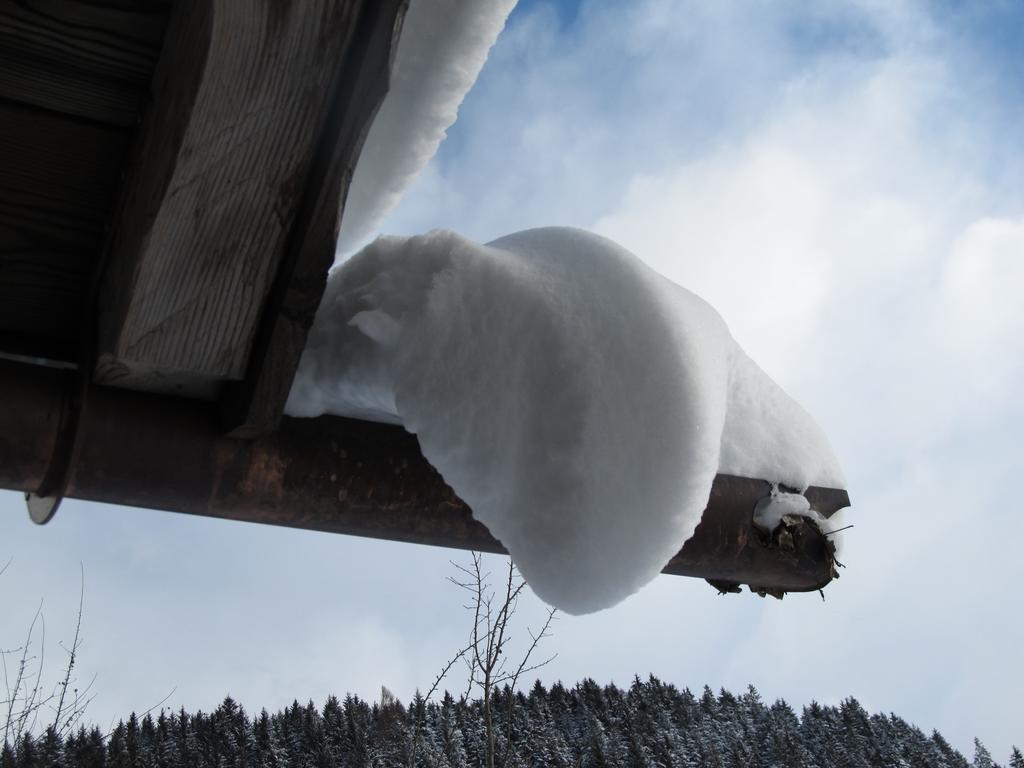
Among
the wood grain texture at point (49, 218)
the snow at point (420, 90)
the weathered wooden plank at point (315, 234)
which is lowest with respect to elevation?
the weathered wooden plank at point (315, 234)

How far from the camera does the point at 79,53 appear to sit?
96 cm

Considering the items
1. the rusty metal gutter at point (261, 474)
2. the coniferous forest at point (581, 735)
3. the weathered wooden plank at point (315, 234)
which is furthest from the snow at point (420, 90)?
the coniferous forest at point (581, 735)

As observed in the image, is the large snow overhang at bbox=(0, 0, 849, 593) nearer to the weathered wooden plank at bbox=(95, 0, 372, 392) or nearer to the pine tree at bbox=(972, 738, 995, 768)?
the weathered wooden plank at bbox=(95, 0, 372, 392)

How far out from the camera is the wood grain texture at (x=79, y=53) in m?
0.92

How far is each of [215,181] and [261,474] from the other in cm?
53

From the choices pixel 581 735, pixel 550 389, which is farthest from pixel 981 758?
pixel 550 389

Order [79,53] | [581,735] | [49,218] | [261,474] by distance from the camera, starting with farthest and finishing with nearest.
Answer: [581,735] < [261,474] < [49,218] < [79,53]

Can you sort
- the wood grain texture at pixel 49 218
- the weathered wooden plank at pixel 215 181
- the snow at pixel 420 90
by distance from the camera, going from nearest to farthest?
the weathered wooden plank at pixel 215 181 → the wood grain texture at pixel 49 218 → the snow at pixel 420 90

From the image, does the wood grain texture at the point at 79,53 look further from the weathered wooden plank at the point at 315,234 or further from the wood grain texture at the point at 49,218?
the weathered wooden plank at the point at 315,234

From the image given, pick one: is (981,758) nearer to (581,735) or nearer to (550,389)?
(581,735)

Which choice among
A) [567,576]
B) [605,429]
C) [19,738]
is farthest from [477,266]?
[19,738]

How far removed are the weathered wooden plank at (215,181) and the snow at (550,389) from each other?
0.24 m

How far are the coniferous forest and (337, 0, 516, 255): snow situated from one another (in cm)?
2846

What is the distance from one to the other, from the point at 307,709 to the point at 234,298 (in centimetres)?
4164
